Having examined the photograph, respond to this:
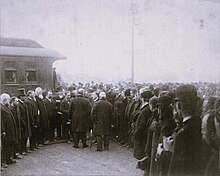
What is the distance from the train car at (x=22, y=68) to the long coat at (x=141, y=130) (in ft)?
3.00

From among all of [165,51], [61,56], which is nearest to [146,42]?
[165,51]

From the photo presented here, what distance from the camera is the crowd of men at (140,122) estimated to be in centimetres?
171

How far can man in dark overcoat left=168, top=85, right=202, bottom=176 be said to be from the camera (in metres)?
1.65

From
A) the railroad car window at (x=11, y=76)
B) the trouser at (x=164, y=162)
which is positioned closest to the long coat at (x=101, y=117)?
the railroad car window at (x=11, y=76)

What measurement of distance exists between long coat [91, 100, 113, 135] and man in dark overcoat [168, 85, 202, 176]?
2023mm

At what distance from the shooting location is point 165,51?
8.10 feet

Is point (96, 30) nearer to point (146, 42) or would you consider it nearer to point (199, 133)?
point (146, 42)

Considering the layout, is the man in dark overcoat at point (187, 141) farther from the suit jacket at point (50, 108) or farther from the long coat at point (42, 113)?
the suit jacket at point (50, 108)

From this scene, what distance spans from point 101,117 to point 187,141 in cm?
212

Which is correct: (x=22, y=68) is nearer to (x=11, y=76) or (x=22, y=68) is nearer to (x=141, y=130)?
(x=11, y=76)

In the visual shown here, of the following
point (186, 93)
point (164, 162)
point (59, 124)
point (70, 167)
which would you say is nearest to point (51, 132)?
point (59, 124)

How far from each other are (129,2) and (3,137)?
4.82 feet

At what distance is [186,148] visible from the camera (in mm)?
1665

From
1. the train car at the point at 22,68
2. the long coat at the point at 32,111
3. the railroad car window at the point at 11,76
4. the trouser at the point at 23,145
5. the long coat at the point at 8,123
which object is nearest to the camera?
the long coat at the point at 8,123
